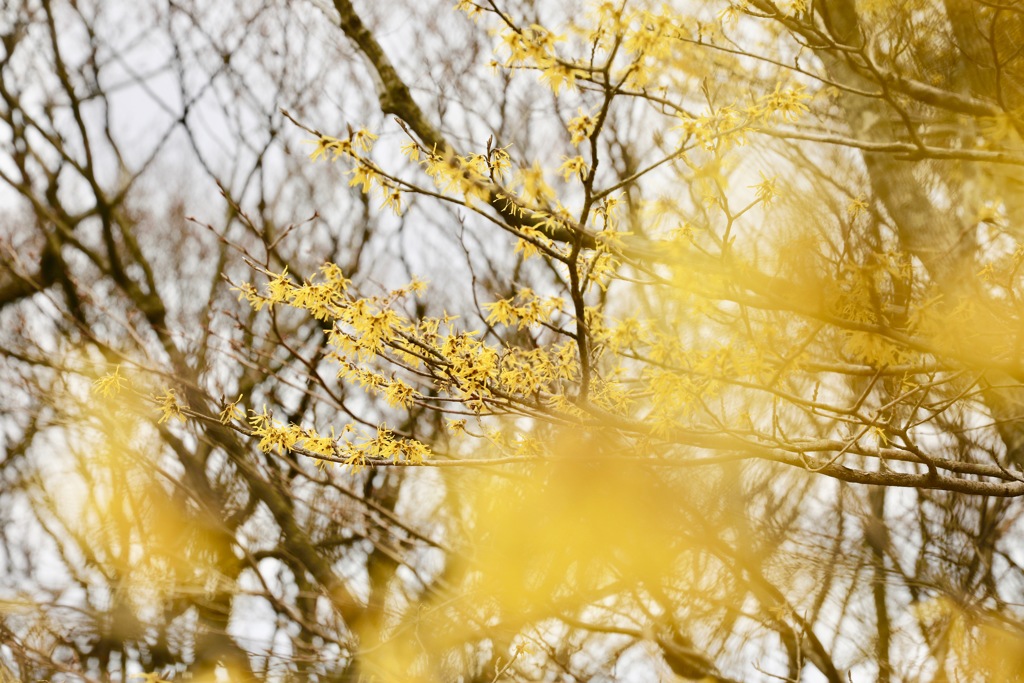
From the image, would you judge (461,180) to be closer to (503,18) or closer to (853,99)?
(503,18)

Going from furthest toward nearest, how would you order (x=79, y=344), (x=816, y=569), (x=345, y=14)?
(x=79, y=344) → (x=816, y=569) → (x=345, y=14)

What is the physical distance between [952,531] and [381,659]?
496 cm

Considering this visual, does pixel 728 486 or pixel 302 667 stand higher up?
pixel 728 486

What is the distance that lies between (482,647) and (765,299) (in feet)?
11.4

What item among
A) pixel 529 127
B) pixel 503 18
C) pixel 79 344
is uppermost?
pixel 529 127

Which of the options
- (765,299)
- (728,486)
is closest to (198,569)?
(728,486)

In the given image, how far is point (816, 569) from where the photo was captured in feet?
15.6

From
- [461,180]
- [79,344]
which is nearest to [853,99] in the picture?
[461,180]

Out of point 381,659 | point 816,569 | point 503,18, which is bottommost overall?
point 381,659

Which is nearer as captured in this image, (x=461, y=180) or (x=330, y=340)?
(x=461, y=180)

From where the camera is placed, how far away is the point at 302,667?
14.7 feet

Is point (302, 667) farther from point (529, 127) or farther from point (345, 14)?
point (529, 127)

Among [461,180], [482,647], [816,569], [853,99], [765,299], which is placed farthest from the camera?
[816,569]

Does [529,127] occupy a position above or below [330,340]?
above
